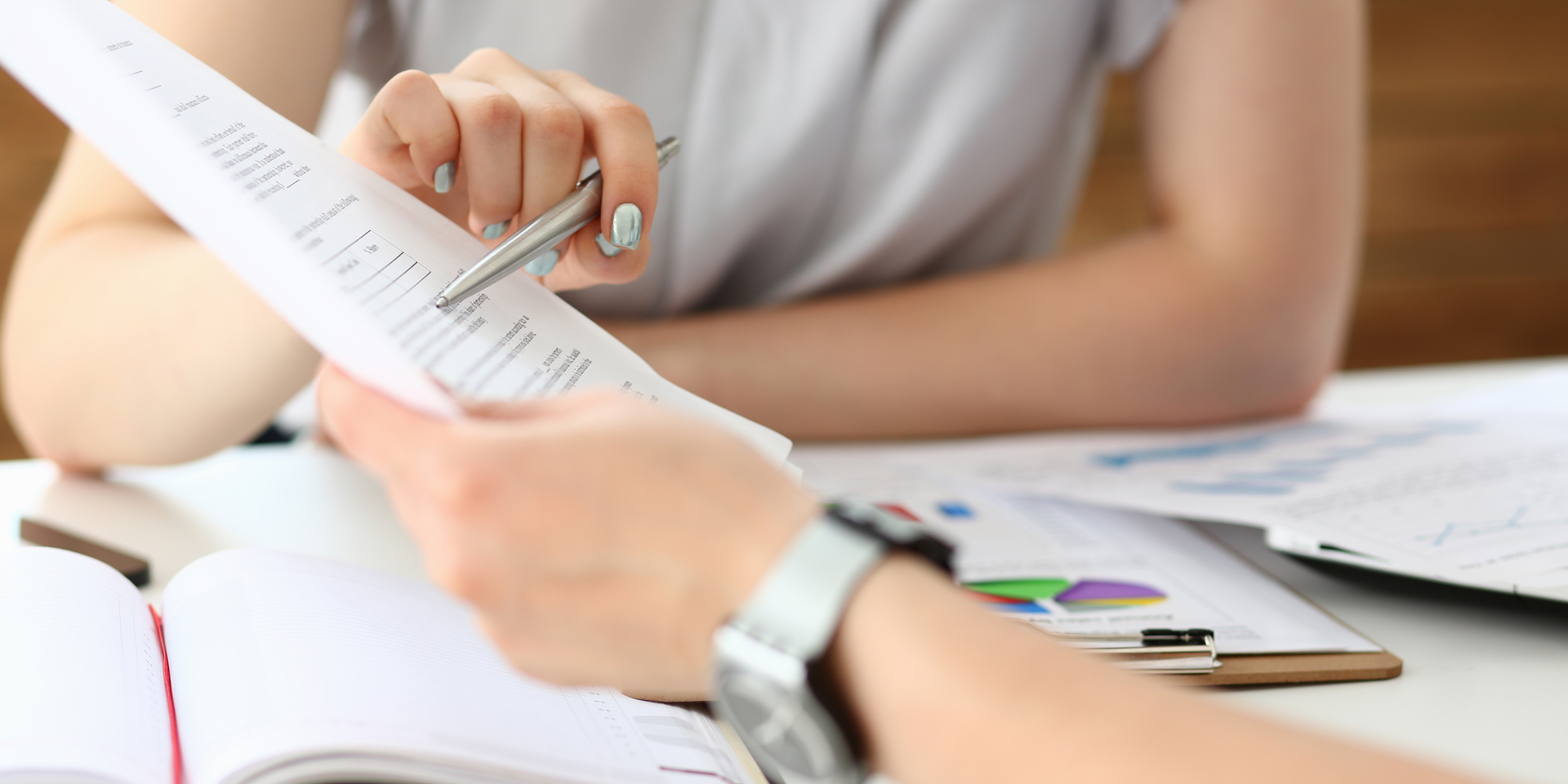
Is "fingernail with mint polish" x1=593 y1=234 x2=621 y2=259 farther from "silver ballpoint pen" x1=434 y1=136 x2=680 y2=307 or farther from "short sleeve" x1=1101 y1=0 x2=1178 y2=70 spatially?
"short sleeve" x1=1101 y1=0 x2=1178 y2=70

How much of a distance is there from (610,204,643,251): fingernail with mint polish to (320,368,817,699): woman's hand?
16 centimetres

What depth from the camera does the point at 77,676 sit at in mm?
314

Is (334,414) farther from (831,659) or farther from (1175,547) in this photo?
(1175,547)

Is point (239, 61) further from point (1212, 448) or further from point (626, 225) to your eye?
point (1212, 448)

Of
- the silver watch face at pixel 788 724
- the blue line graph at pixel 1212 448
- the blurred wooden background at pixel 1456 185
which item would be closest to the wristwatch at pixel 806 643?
the silver watch face at pixel 788 724

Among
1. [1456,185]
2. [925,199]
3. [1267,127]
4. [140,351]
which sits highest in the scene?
[1456,185]

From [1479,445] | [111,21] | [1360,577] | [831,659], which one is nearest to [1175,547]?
[1360,577]

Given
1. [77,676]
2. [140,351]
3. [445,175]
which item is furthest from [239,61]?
[77,676]

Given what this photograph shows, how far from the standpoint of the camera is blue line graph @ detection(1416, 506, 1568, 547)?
461 millimetres

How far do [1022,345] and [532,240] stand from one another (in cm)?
43

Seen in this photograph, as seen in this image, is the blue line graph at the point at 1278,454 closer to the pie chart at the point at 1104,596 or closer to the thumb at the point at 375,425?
the pie chart at the point at 1104,596

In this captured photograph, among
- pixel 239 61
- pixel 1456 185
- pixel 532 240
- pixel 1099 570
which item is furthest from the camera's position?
pixel 1456 185

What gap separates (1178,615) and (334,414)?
32cm

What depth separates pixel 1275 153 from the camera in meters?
0.73
